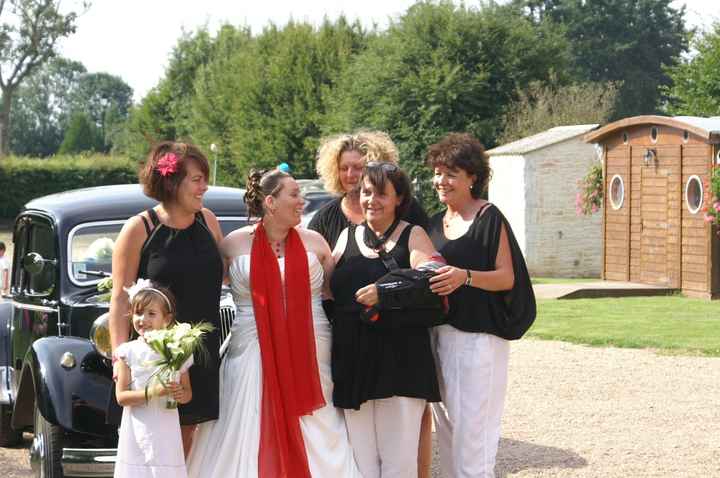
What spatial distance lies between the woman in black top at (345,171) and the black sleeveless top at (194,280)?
1046 millimetres

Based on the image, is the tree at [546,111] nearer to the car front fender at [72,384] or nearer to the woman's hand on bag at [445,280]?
the car front fender at [72,384]

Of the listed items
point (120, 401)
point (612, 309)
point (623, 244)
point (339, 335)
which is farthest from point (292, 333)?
point (623, 244)

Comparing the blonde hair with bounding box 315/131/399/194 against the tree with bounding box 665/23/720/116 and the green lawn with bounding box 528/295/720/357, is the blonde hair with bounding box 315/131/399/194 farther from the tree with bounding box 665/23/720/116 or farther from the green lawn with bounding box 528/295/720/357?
the tree with bounding box 665/23/720/116

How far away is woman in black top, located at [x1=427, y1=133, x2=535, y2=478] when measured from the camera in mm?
5305

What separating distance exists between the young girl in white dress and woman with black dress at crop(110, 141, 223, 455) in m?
0.08

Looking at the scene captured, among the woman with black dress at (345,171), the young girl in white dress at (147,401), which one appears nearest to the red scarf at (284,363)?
the young girl in white dress at (147,401)

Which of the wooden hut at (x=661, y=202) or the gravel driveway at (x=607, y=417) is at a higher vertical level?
the wooden hut at (x=661, y=202)

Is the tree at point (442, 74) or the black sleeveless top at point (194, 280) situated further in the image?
the tree at point (442, 74)

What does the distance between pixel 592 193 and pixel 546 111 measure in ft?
30.9

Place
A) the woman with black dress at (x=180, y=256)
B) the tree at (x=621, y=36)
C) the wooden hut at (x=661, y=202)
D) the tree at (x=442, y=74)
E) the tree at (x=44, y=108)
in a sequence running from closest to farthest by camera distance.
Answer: the woman with black dress at (x=180, y=256) < the wooden hut at (x=661, y=202) < the tree at (x=442, y=74) < the tree at (x=621, y=36) < the tree at (x=44, y=108)

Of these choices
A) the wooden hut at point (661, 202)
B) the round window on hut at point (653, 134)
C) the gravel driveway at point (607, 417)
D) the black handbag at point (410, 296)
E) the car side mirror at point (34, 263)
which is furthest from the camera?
the round window on hut at point (653, 134)

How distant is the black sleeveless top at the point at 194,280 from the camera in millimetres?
4891

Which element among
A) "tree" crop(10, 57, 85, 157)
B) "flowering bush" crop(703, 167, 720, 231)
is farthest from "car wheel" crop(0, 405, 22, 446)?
"tree" crop(10, 57, 85, 157)

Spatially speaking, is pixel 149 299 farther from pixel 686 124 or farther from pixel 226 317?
pixel 686 124
